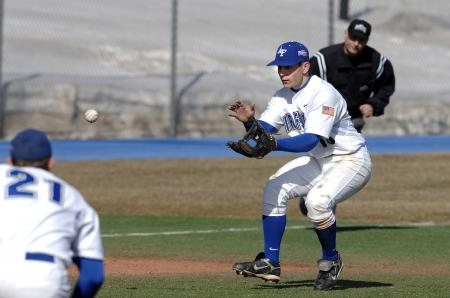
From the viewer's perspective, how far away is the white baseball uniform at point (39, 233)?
16.6ft

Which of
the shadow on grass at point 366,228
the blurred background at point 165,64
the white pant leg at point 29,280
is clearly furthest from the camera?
the blurred background at point 165,64

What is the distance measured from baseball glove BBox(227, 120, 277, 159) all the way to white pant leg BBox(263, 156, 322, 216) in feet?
2.07

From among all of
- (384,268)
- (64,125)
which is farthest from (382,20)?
(384,268)

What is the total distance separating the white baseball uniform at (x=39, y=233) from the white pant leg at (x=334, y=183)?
13.2 ft

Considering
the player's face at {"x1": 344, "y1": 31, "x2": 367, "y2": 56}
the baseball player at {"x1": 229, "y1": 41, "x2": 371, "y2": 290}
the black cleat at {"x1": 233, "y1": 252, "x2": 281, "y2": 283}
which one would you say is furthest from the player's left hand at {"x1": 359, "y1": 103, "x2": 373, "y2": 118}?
the black cleat at {"x1": 233, "y1": 252, "x2": 281, "y2": 283}

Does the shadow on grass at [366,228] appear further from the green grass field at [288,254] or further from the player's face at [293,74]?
the player's face at [293,74]

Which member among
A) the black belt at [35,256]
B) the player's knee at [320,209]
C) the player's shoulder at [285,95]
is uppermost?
the player's shoulder at [285,95]

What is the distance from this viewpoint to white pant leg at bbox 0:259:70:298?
5.02 m

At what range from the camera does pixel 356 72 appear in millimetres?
12984

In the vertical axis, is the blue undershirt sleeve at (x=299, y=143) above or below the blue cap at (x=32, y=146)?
below

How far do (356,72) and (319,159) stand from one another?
143 inches

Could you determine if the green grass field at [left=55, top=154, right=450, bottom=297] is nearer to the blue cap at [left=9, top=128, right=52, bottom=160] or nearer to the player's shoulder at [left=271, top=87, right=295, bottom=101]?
the player's shoulder at [left=271, top=87, right=295, bottom=101]

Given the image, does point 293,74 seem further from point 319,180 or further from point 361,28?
point 361,28

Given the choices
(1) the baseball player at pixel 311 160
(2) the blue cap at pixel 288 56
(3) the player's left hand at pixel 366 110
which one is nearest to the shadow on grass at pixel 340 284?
(1) the baseball player at pixel 311 160
